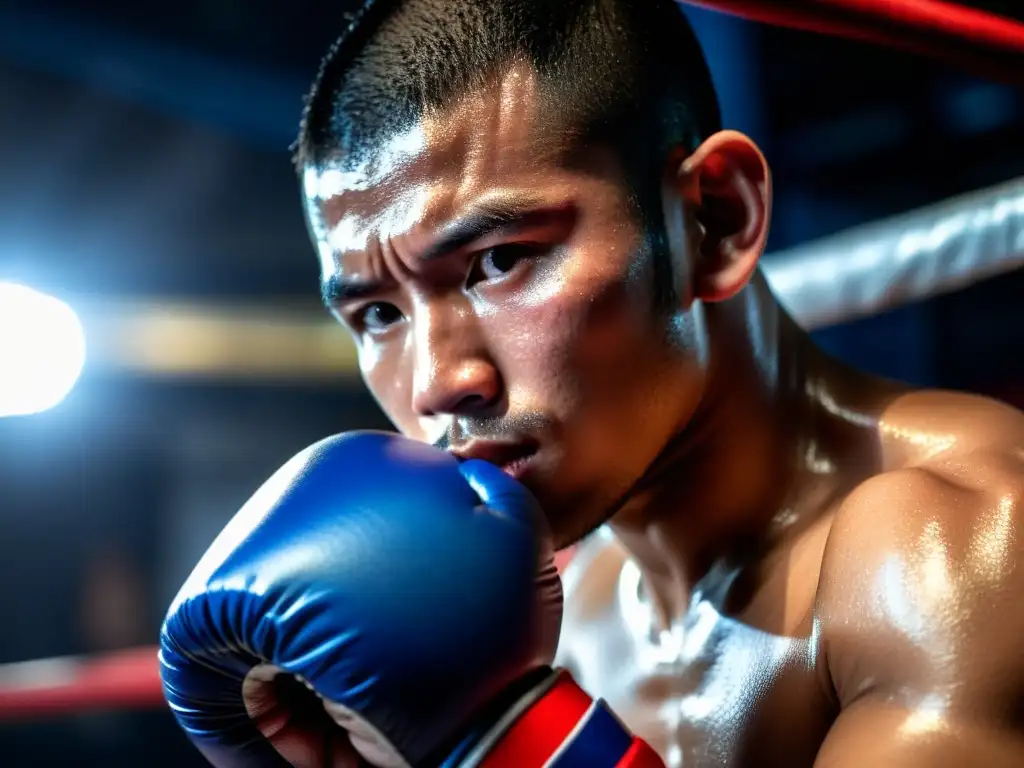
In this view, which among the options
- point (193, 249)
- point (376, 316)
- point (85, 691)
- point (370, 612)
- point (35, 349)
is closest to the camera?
point (370, 612)

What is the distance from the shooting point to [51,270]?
16.0 ft

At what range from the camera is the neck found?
1218mm

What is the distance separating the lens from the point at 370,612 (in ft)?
2.64

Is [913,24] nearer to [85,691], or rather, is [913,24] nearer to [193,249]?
[85,691]

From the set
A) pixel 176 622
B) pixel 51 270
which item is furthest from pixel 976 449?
pixel 51 270

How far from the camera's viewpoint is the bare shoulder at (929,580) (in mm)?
866

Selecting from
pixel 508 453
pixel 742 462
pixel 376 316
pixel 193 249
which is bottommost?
pixel 193 249

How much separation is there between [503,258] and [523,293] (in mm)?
44

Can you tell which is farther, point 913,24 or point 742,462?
point 742,462

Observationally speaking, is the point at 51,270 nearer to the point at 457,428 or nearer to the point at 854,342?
the point at 854,342

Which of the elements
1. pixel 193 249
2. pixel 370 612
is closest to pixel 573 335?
pixel 370 612

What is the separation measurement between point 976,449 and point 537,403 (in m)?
0.45

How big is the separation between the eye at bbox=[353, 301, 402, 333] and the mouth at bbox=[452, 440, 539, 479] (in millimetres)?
190

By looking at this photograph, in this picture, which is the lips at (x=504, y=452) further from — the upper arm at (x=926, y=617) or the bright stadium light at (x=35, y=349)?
the bright stadium light at (x=35, y=349)
